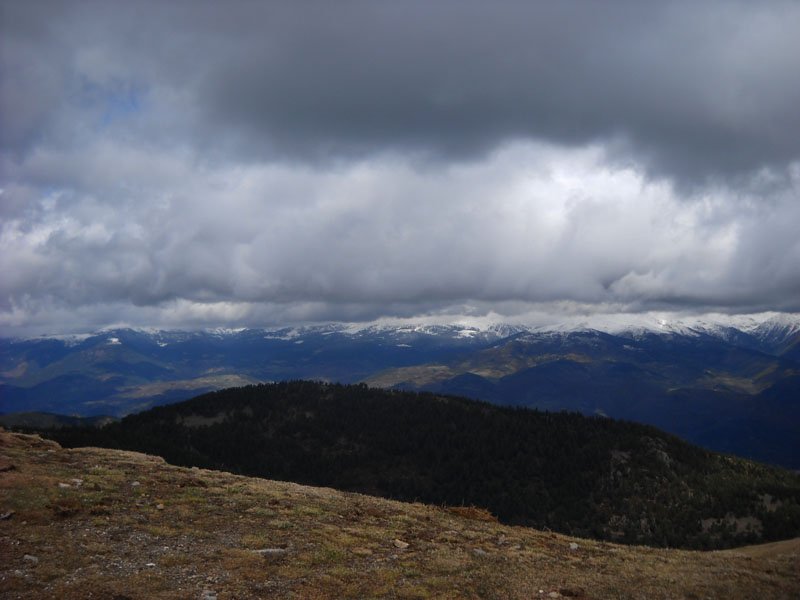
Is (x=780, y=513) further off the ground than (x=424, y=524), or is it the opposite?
(x=424, y=524)

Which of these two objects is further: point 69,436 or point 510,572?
point 69,436

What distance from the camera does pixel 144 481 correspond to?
34.3 meters

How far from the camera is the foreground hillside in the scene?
18891 millimetres

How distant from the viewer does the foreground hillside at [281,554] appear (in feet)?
62.0

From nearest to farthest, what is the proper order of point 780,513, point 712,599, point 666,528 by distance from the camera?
point 712,599 → point 780,513 → point 666,528

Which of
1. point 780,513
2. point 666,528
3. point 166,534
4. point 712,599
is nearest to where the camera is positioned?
point 712,599

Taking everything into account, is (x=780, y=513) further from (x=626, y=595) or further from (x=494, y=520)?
(x=626, y=595)

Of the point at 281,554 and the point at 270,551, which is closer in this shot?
the point at 281,554

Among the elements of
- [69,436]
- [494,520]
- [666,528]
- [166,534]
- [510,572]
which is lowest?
[666,528]

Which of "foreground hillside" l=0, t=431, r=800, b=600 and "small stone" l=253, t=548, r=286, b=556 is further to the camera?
"small stone" l=253, t=548, r=286, b=556

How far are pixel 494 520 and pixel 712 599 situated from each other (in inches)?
Answer: 754

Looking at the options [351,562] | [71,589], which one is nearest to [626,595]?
[351,562]

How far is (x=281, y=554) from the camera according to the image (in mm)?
22766

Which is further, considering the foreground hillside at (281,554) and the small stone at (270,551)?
the small stone at (270,551)
